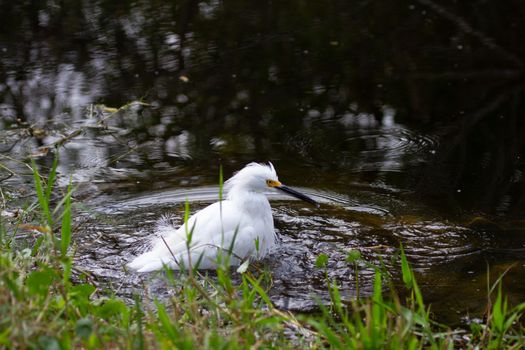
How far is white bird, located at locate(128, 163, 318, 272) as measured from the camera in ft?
17.3

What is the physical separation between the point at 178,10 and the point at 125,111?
3.00 meters

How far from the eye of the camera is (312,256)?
17.8 feet

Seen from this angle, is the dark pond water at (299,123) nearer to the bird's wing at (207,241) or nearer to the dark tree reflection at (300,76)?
the dark tree reflection at (300,76)

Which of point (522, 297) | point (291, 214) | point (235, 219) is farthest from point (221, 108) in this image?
point (522, 297)

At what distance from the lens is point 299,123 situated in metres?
7.62

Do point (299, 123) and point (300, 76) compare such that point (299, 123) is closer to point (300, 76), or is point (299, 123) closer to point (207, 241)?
point (300, 76)

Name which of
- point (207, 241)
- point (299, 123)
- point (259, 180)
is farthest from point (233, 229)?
point (299, 123)

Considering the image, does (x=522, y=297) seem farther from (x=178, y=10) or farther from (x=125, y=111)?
(x=178, y=10)

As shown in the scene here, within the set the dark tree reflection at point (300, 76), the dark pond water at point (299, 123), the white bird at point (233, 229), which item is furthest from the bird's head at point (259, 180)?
the dark tree reflection at point (300, 76)

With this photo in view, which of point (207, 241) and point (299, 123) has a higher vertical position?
point (299, 123)

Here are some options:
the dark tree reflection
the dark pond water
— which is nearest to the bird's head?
the dark pond water

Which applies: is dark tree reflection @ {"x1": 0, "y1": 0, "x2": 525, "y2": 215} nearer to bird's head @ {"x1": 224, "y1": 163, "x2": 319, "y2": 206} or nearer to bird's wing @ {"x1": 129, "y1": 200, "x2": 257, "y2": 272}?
Answer: bird's head @ {"x1": 224, "y1": 163, "x2": 319, "y2": 206}

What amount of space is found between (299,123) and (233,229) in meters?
2.39

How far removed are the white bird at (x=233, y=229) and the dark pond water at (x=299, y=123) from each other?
0.17 metres
